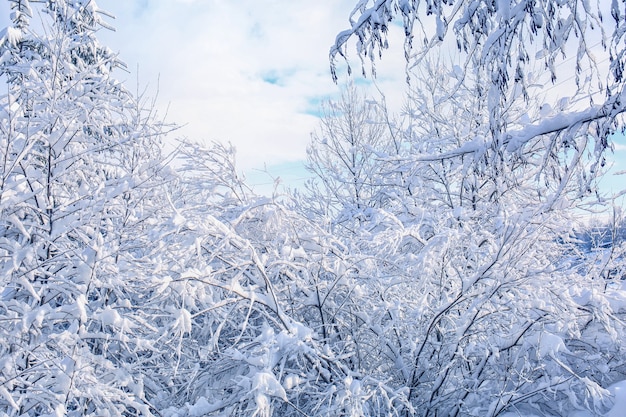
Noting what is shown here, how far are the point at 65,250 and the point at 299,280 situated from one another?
2157mm

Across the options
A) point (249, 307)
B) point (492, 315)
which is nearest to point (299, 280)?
point (249, 307)

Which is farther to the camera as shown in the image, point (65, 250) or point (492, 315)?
point (492, 315)

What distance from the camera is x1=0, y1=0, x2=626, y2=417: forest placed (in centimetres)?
335

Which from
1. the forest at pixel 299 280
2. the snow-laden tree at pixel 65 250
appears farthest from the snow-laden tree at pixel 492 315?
the snow-laden tree at pixel 65 250

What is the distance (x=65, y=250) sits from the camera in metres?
4.14

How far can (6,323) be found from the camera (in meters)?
3.74

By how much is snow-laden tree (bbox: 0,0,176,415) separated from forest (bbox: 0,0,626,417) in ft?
0.08

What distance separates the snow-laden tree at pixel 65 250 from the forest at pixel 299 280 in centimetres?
2

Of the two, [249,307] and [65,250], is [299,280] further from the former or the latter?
[65,250]

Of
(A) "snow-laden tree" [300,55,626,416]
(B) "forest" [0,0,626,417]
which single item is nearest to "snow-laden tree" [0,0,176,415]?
(B) "forest" [0,0,626,417]

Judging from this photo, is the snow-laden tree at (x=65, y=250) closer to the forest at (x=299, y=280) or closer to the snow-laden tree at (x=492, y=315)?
the forest at (x=299, y=280)

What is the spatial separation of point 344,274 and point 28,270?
272 cm

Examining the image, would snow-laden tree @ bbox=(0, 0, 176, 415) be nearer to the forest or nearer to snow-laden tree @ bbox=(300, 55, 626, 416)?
the forest

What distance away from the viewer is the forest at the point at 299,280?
3.35m
